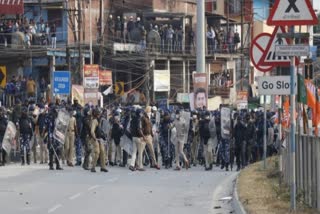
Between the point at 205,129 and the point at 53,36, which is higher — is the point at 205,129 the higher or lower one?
the lower one

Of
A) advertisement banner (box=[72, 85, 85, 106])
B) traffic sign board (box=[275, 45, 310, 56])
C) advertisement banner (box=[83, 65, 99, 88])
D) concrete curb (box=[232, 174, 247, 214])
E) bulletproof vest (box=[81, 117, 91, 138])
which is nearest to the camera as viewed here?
traffic sign board (box=[275, 45, 310, 56])

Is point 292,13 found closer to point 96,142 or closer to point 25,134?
point 96,142

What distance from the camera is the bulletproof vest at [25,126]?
25.4m

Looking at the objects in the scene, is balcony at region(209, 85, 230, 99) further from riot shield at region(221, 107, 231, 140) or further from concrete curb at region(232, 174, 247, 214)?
concrete curb at region(232, 174, 247, 214)

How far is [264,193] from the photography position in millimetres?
15281

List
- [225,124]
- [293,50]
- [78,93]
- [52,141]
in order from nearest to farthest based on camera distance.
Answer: [293,50] < [52,141] < [225,124] < [78,93]

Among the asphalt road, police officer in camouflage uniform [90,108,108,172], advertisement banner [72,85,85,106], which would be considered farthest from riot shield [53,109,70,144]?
advertisement banner [72,85,85,106]

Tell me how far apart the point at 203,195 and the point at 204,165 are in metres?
9.41

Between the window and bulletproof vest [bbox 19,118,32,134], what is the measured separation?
86.7ft

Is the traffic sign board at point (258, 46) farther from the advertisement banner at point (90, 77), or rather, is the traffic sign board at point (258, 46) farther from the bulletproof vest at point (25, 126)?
the advertisement banner at point (90, 77)

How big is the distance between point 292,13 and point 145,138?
13.4 m

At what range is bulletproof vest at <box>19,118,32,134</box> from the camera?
83.3ft

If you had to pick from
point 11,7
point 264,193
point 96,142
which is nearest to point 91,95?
point 96,142

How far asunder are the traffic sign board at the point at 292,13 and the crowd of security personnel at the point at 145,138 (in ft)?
41.6
